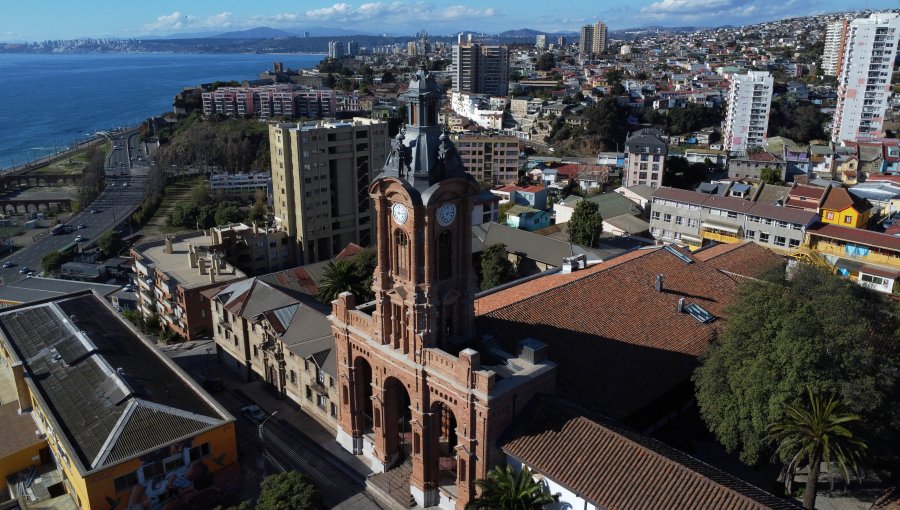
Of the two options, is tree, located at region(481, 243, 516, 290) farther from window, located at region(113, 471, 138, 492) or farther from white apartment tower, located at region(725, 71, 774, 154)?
white apartment tower, located at region(725, 71, 774, 154)

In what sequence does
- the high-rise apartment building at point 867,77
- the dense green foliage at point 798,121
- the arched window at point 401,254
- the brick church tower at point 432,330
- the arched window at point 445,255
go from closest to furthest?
the brick church tower at point 432,330 → the arched window at point 401,254 → the arched window at point 445,255 → the high-rise apartment building at point 867,77 → the dense green foliage at point 798,121

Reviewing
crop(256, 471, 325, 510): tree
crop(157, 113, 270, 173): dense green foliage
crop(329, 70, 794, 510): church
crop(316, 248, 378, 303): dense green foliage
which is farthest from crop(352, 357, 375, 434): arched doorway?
crop(157, 113, 270, 173): dense green foliage

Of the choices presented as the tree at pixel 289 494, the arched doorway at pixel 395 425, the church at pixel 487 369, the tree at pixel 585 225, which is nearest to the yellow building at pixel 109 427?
the tree at pixel 289 494

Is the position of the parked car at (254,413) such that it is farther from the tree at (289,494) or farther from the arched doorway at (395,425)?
the tree at (289,494)

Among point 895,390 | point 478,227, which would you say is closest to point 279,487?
point 895,390

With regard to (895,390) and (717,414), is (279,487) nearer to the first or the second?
(717,414)

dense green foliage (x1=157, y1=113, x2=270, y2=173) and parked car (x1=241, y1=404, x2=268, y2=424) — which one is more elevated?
dense green foliage (x1=157, y1=113, x2=270, y2=173)
